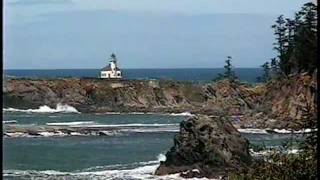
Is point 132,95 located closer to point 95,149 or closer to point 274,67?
point 274,67

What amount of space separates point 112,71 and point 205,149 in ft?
115

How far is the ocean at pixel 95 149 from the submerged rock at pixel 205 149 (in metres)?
0.70

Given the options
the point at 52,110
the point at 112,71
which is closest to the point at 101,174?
the point at 52,110

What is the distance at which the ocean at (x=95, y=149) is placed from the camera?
21.1 m

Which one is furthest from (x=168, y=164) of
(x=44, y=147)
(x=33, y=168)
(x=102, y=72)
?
(x=102, y=72)

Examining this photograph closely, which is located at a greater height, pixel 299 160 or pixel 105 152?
pixel 299 160

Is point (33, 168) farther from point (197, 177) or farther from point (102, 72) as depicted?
→ point (102, 72)

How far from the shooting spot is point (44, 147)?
2833 centimetres

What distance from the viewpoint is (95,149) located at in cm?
2756

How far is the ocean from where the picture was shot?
21062 mm

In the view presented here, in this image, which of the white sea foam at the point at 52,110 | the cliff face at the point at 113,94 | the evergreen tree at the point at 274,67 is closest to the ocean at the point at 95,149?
the white sea foam at the point at 52,110

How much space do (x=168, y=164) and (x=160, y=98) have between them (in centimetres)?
2876

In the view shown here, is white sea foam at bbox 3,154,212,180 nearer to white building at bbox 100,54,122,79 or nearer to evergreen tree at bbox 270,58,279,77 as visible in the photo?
evergreen tree at bbox 270,58,279,77

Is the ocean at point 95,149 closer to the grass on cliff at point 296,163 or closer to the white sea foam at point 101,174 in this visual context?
the white sea foam at point 101,174
